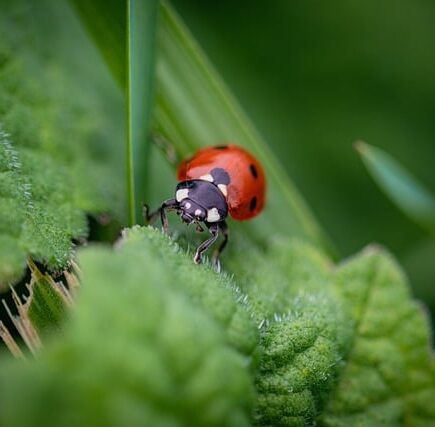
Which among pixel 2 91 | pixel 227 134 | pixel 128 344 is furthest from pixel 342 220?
pixel 128 344

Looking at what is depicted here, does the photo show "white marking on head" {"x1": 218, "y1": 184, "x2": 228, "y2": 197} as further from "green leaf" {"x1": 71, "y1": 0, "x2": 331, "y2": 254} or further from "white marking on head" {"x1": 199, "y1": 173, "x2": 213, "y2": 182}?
"green leaf" {"x1": 71, "y1": 0, "x2": 331, "y2": 254}

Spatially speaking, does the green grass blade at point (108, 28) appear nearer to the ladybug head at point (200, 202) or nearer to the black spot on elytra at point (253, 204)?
the ladybug head at point (200, 202)

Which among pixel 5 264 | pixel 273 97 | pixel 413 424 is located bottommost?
pixel 413 424

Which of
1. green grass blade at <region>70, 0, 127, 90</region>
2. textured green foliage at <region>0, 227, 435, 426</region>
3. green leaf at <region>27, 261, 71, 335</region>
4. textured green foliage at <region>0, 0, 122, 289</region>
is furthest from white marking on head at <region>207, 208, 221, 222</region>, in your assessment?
green grass blade at <region>70, 0, 127, 90</region>

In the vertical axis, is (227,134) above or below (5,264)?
above

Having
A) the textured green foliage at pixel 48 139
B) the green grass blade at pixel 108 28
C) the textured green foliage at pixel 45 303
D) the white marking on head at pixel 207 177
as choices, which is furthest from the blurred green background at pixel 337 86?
the textured green foliage at pixel 45 303

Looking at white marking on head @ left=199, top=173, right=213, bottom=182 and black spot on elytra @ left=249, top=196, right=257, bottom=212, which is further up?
white marking on head @ left=199, top=173, right=213, bottom=182

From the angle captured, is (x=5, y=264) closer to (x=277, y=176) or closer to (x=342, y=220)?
(x=277, y=176)
